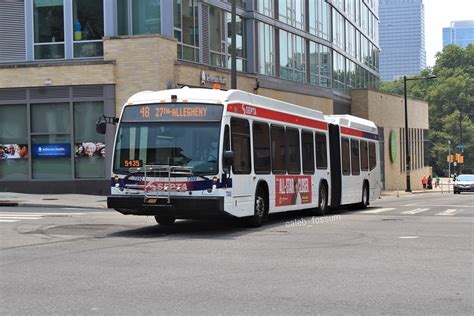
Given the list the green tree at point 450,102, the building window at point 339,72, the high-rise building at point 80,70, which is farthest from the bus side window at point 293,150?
the green tree at point 450,102

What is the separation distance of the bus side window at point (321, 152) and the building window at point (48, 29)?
14280mm

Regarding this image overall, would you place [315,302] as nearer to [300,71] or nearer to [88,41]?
[88,41]

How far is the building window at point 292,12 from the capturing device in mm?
38344

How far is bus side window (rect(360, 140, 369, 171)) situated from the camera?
23.2m

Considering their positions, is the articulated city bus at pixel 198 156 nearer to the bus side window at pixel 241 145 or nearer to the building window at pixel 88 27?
the bus side window at pixel 241 145

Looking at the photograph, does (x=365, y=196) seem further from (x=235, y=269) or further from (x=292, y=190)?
(x=235, y=269)

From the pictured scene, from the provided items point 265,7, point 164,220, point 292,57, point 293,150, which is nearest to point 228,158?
point 164,220

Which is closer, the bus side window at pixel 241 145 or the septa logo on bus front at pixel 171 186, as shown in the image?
the septa logo on bus front at pixel 171 186

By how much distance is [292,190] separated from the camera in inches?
656

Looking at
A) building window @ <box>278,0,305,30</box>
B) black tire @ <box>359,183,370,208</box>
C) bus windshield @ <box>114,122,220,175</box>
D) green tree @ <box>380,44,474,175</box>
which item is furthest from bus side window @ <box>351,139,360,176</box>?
green tree @ <box>380,44,474,175</box>

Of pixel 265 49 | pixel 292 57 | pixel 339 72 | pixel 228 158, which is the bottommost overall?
pixel 228 158

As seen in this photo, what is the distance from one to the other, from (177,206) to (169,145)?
1.33 metres

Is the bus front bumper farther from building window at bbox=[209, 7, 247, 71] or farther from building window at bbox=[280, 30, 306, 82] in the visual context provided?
building window at bbox=[280, 30, 306, 82]

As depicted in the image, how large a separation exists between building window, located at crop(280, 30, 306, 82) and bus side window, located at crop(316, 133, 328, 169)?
1904cm
